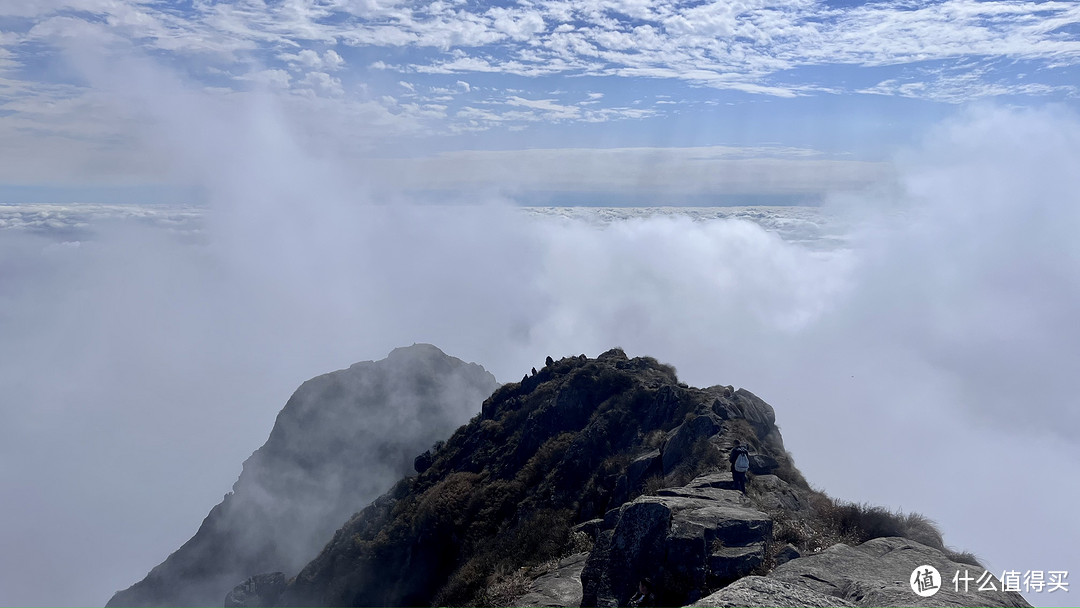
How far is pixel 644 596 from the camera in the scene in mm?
15539

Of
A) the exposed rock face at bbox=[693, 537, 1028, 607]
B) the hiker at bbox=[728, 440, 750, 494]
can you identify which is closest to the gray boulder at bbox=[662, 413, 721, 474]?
the hiker at bbox=[728, 440, 750, 494]

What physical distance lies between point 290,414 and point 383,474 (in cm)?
2035

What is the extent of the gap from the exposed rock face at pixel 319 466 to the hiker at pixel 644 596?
181 ft

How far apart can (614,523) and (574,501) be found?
8.46 metres

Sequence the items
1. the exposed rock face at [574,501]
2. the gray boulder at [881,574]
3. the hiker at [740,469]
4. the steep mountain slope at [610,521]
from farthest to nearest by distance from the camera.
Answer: the hiker at [740,469] < the exposed rock face at [574,501] < the steep mountain slope at [610,521] < the gray boulder at [881,574]

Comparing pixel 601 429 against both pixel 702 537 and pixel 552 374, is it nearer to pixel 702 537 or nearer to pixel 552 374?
pixel 552 374

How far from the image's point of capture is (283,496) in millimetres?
74000

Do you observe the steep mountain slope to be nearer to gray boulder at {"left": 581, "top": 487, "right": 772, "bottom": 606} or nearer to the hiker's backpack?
gray boulder at {"left": 581, "top": 487, "right": 772, "bottom": 606}

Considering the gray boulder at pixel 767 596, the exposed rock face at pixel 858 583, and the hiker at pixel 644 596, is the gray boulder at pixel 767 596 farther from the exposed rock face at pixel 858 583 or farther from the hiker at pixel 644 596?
the hiker at pixel 644 596

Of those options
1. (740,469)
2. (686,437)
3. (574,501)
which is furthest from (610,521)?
(574,501)

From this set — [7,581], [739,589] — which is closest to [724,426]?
[739,589]

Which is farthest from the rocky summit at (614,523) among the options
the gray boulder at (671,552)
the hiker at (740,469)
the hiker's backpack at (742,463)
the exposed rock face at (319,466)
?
the exposed rock face at (319,466)

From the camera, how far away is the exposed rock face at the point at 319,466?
216 feet

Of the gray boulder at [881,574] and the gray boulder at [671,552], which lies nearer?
the gray boulder at [881,574]
